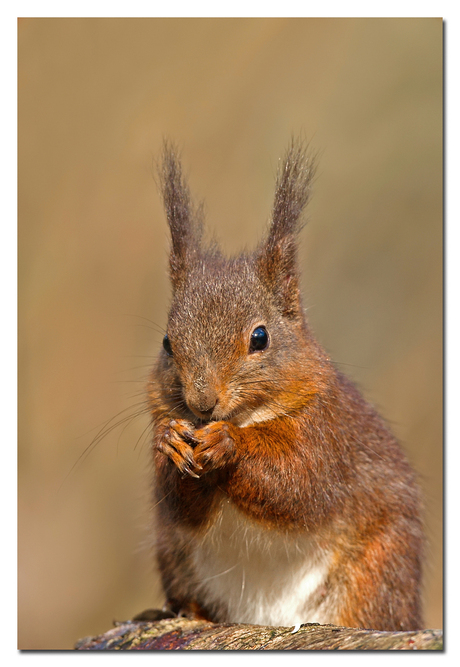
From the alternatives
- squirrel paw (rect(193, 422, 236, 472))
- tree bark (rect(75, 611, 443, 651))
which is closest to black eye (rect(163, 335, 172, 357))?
squirrel paw (rect(193, 422, 236, 472))

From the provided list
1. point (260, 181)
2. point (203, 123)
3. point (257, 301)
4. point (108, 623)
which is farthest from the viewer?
point (108, 623)

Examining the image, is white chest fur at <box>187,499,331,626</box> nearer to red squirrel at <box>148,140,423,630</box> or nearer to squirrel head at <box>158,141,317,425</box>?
red squirrel at <box>148,140,423,630</box>

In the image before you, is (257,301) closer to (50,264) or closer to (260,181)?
(260,181)

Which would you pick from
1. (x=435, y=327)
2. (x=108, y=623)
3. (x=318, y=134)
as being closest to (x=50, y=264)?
(x=318, y=134)

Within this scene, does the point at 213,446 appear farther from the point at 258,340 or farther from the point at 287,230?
the point at 287,230

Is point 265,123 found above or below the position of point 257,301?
above

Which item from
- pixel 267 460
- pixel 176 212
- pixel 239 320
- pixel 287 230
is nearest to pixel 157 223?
pixel 176 212
